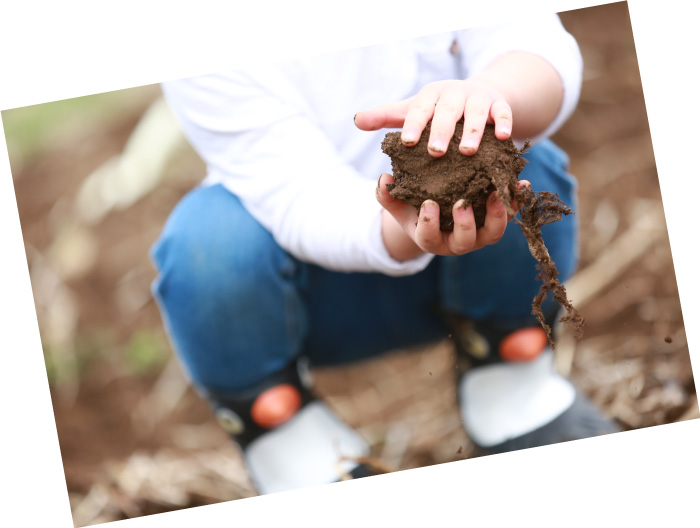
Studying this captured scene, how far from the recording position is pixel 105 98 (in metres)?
1.73

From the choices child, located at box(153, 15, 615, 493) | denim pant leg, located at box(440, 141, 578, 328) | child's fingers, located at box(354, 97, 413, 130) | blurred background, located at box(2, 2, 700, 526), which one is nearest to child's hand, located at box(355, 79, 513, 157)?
child's fingers, located at box(354, 97, 413, 130)

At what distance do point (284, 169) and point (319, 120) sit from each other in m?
0.14

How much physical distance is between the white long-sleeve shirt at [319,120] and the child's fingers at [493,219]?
251 mm

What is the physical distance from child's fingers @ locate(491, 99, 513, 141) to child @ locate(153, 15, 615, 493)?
0.64 ft

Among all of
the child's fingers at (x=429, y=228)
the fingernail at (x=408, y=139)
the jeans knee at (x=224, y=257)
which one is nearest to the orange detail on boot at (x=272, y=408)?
the jeans knee at (x=224, y=257)

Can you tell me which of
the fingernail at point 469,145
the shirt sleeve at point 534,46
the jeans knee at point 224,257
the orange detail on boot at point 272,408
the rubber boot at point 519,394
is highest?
the shirt sleeve at point 534,46

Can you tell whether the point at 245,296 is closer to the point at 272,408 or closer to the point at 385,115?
the point at 272,408

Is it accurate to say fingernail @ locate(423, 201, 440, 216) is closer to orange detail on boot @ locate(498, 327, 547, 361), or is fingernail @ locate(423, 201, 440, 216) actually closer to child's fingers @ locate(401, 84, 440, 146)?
child's fingers @ locate(401, 84, 440, 146)

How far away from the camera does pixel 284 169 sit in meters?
1.20

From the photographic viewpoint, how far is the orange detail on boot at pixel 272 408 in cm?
130

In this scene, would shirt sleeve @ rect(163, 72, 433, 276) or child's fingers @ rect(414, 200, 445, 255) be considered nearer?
child's fingers @ rect(414, 200, 445, 255)

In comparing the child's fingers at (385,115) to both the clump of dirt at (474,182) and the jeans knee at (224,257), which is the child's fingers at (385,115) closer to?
the clump of dirt at (474,182)

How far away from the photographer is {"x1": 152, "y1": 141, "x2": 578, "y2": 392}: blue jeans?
1.26 meters

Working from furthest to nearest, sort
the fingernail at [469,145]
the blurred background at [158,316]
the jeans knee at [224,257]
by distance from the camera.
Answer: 1. the blurred background at [158,316]
2. the jeans knee at [224,257]
3. the fingernail at [469,145]
